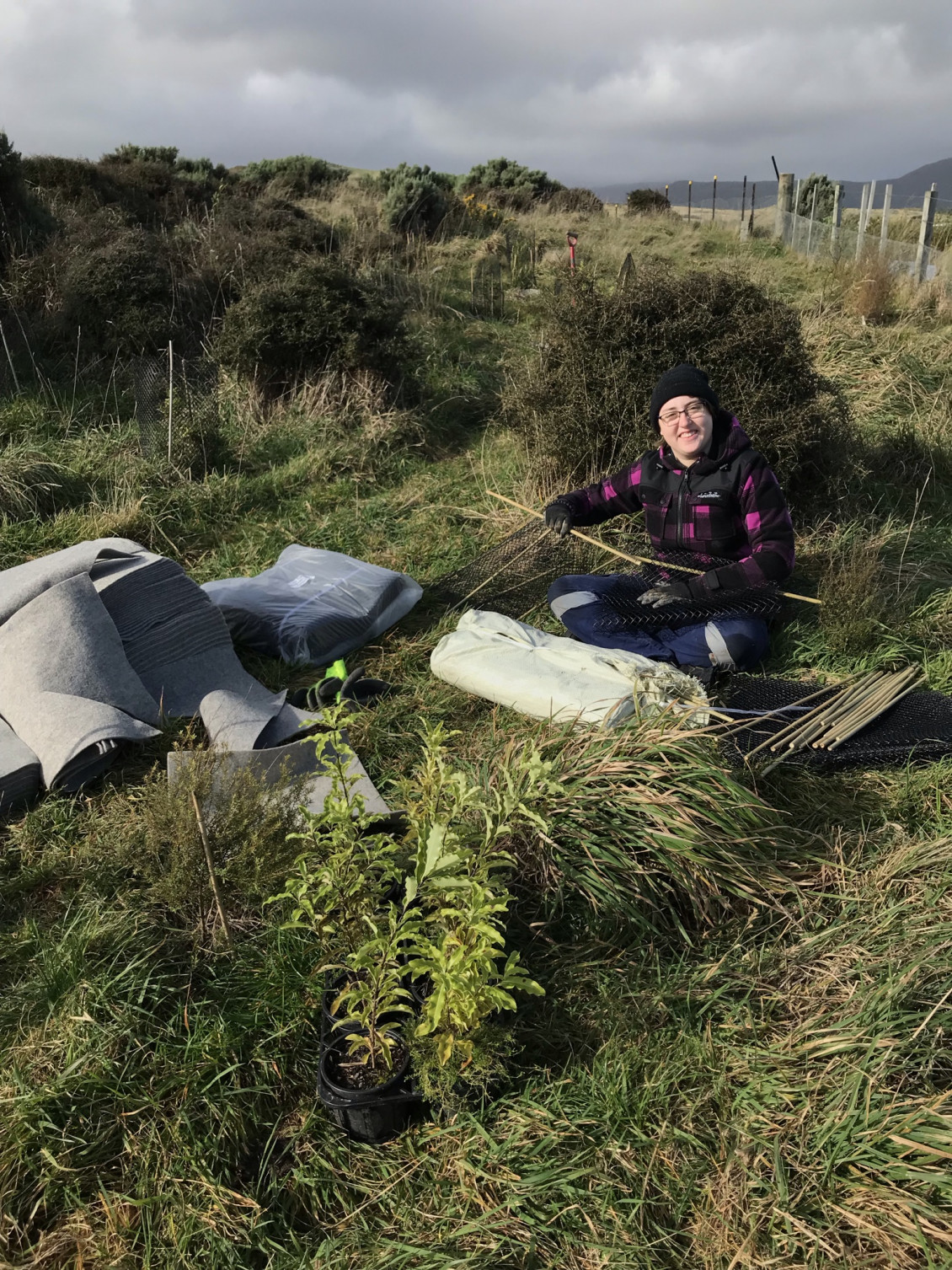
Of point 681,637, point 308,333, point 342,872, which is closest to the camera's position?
point 342,872

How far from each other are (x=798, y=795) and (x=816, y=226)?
13.2m

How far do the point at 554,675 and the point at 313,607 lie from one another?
47.7 inches

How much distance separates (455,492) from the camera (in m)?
5.66

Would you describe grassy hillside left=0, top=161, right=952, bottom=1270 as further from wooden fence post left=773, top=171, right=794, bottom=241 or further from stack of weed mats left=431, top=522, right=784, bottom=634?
wooden fence post left=773, top=171, right=794, bottom=241

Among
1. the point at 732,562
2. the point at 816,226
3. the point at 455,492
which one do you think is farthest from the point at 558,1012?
the point at 816,226

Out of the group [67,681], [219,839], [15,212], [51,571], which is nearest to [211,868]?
[219,839]

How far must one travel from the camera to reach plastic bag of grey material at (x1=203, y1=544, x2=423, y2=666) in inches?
149

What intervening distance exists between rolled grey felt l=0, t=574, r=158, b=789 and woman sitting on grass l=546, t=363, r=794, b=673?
1858 millimetres

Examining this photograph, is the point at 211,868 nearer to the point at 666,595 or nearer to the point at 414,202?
the point at 666,595

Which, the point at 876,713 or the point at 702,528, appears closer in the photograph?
the point at 876,713

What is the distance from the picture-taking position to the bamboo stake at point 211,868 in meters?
2.13

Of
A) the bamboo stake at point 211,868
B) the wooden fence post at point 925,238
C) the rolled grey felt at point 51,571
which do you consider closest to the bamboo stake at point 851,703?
the bamboo stake at point 211,868

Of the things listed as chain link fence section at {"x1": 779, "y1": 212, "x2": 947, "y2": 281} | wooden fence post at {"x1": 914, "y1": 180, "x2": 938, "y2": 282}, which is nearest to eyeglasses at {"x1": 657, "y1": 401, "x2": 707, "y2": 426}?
chain link fence section at {"x1": 779, "y1": 212, "x2": 947, "y2": 281}

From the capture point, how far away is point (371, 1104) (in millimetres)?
1757
